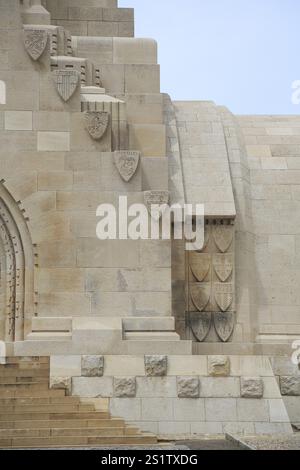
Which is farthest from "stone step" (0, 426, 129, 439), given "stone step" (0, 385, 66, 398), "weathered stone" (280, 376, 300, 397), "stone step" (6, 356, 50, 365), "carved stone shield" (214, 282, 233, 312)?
"carved stone shield" (214, 282, 233, 312)

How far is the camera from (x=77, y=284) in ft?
72.3

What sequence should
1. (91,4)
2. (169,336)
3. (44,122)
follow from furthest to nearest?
(91,4) < (44,122) < (169,336)

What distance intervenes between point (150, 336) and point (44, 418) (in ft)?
11.0

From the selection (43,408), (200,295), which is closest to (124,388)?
(43,408)

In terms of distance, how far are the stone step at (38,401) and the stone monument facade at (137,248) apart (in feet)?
1.26

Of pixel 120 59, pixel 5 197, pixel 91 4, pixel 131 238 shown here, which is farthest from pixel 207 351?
pixel 91 4

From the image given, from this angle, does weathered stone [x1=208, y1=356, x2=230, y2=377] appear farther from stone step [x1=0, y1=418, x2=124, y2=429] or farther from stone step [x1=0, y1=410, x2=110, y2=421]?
stone step [x1=0, y1=410, x2=110, y2=421]

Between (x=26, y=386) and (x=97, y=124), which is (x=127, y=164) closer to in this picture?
(x=97, y=124)

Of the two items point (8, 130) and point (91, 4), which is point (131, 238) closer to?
point (8, 130)

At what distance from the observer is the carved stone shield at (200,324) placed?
2350 cm

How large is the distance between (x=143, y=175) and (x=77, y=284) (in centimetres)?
297

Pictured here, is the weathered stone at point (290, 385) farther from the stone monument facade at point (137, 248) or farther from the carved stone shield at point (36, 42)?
the carved stone shield at point (36, 42)
